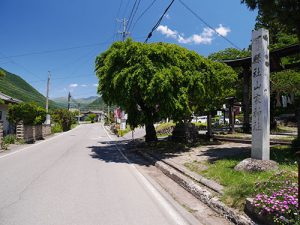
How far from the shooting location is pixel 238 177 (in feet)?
26.9

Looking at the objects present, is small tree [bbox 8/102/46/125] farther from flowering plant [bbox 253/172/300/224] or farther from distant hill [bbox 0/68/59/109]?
flowering plant [bbox 253/172/300/224]

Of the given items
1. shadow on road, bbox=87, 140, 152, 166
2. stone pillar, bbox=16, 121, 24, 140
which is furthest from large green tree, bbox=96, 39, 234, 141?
stone pillar, bbox=16, 121, 24, 140

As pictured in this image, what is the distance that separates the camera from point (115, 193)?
26.4 ft

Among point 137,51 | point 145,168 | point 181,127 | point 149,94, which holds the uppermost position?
point 137,51

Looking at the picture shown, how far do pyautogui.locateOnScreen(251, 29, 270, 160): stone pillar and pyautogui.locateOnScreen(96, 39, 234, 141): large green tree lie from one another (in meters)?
5.06

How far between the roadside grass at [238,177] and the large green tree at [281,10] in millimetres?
4523

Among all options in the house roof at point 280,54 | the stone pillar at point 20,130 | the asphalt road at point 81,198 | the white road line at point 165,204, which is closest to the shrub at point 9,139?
the stone pillar at point 20,130

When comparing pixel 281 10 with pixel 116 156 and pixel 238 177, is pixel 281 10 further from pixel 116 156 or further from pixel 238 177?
pixel 116 156

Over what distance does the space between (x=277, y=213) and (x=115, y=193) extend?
13.8ft

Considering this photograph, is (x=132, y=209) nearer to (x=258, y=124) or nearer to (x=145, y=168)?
(x=258, y=124)

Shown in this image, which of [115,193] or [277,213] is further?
[115,193]

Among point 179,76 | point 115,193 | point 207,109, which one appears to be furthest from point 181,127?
point 115,193

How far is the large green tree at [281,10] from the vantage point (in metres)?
10.3

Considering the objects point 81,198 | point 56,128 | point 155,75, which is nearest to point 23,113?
point 155,75
